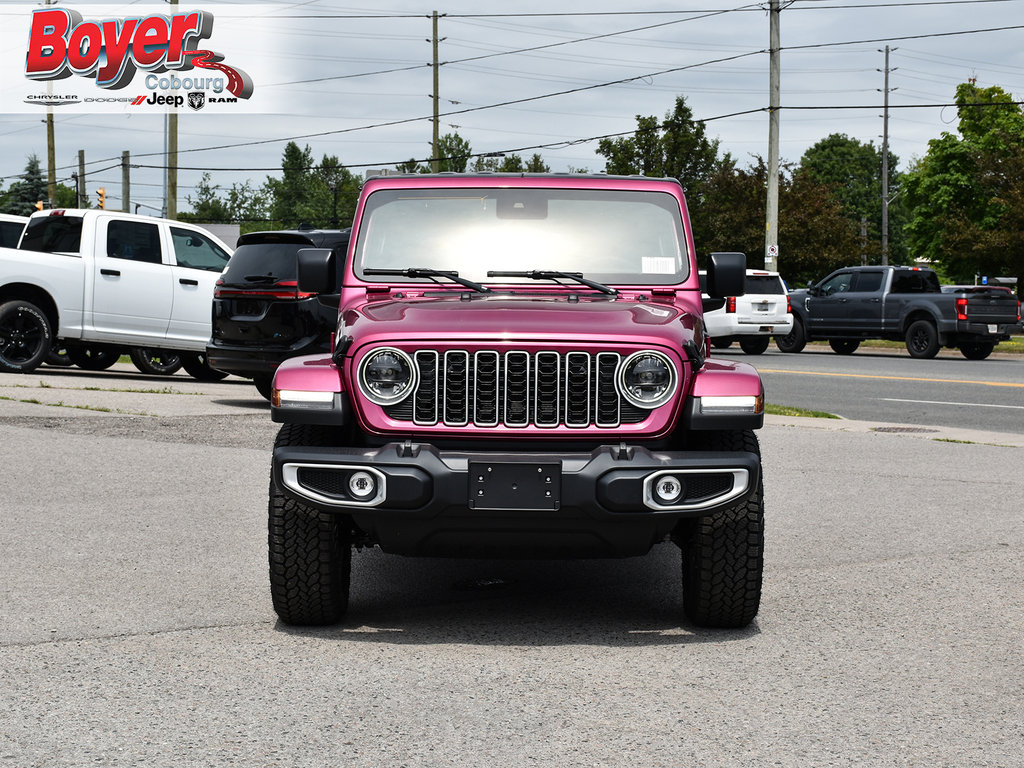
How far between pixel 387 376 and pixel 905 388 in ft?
52.9

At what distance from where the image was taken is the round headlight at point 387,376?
5289mm

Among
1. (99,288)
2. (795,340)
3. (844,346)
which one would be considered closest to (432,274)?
(99,288)

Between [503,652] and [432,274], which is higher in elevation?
[432,274]

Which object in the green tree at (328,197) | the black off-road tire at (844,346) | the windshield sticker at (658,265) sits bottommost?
the black off-road tire at (844,346)

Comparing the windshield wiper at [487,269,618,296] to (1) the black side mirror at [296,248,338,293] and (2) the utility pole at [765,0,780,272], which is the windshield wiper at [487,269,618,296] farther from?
(2) the utility pole at [765,0,780,272]

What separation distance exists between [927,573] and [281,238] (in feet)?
29.8

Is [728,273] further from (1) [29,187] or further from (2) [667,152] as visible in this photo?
(1) [29,187]

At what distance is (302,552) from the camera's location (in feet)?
17.8

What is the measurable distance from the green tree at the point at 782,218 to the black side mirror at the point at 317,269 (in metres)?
45.8

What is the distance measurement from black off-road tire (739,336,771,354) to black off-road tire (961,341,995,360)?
440 centimetres

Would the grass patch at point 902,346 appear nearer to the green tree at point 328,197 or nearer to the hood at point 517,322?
the hood at point 517,322

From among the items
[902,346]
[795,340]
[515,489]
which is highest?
[795,340]

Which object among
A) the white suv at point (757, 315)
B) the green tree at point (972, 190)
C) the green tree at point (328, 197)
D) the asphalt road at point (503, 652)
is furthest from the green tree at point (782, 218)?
the green tree at point (328, 197)

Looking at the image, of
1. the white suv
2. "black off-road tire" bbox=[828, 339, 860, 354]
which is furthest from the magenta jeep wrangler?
"black off-road tire" bbox=[828, 339, 860, 354]
